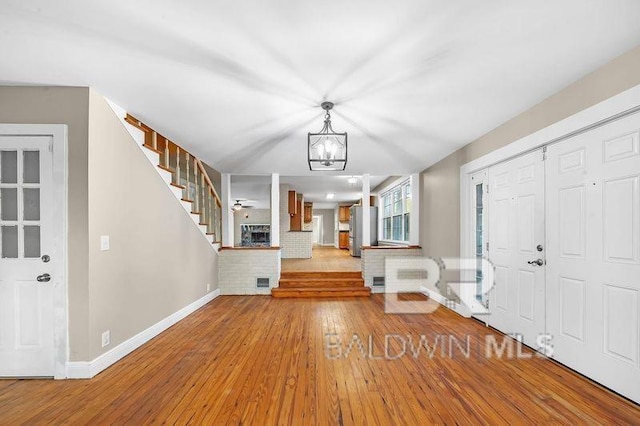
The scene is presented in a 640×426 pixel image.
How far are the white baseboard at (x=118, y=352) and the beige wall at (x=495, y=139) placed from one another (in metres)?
4.14

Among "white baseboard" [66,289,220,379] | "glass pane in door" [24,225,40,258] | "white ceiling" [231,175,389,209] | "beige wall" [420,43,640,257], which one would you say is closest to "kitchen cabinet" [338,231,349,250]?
"white ceiling" [231,175,389,209]

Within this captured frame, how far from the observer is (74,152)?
8.66 feet

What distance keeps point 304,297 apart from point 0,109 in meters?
4.65

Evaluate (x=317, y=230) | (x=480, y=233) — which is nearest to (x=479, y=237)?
(x=480, y=233)

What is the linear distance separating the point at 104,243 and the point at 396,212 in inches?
261

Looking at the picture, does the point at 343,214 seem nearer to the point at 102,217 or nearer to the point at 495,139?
the point at 495,139

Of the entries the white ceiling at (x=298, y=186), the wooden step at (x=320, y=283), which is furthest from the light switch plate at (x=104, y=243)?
the white ceiling at (x=298, y=186)

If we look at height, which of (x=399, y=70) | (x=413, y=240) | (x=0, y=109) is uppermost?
(x=399, y=70)

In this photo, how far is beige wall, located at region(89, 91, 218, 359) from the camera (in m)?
2.71

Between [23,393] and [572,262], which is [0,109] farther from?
[572,262]

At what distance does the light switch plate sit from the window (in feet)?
18.8

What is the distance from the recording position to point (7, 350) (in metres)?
2.61

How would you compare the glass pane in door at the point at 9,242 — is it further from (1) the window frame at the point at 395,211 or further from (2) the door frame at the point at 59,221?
(1) the window frame at the point at 395,211

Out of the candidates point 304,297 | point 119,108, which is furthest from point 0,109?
point 304,297
